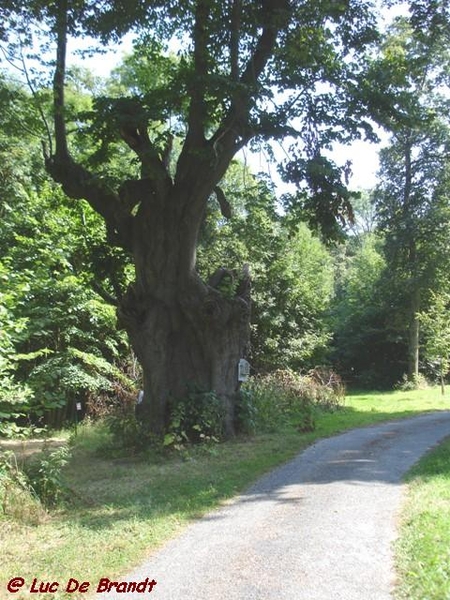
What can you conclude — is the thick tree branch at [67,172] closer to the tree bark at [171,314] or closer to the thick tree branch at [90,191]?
the thick tree branch at [90,191]

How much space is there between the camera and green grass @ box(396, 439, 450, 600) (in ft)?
15.0

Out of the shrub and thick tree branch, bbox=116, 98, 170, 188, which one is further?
thick tree branch, bbox=116, 98, 170, 188

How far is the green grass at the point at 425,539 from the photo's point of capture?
459 centimetres

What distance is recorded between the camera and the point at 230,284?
44.2 ft

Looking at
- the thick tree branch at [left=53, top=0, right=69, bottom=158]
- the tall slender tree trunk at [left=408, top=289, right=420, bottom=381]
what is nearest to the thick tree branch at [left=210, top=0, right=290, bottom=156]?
the thick tree branch at [left=53, top=0, right=69, bottom=158]

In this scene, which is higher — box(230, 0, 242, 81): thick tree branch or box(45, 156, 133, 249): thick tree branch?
box(230, 0, 242, 81): thick tree branch

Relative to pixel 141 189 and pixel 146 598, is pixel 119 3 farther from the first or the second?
pixel 146 598

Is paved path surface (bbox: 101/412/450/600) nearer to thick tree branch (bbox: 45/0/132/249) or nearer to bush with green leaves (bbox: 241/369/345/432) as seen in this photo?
bush with green leaves (bbox: 241/369/345/432)

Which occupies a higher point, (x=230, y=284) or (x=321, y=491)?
(x=230, y=284)

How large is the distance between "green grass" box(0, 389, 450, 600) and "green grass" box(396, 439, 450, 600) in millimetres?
2507

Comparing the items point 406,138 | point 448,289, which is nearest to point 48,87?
point 406,138

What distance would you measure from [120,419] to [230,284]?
12.9ft

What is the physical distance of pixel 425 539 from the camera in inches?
222

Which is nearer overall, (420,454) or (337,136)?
(420,454)
